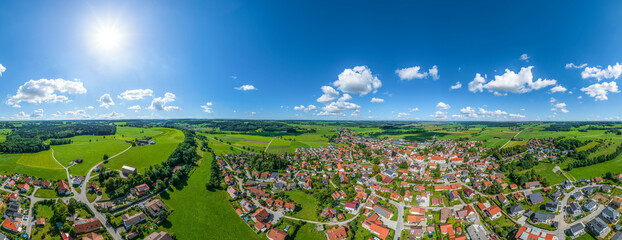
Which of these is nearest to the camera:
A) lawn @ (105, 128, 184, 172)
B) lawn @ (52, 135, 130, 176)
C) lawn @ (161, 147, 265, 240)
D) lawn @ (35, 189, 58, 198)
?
lawn @ (161, 147, 265, 240)

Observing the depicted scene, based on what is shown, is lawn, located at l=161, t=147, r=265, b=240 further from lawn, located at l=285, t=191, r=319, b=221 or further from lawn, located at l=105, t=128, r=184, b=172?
lawn, located at l=105, t=128, r=184, b=172

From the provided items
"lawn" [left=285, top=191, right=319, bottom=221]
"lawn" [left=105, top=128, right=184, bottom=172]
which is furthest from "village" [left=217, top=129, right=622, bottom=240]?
"lawn" [left=105, top=128, right=184, bottom=172]

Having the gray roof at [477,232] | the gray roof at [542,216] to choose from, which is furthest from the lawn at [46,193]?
the gray roof at [542,216]

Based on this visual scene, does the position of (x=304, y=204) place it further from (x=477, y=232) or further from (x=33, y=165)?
(x=33, y=165)

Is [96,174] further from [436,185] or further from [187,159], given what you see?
[436,185]

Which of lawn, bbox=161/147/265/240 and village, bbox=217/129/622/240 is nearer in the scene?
village, bbox=217/129/622/240

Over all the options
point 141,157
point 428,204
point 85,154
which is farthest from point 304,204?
point 85,154
